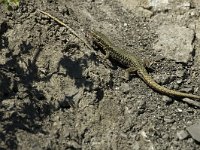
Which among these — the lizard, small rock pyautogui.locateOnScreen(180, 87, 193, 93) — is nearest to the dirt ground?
small rock pyautogui.locateOnScreen(180, 87, 193, 93)

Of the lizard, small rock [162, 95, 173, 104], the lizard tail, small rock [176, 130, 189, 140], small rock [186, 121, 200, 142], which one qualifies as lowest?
small rock [176, 130, 189, 140]

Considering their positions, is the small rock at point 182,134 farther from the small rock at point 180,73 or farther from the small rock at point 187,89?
the small rock at point 180,73

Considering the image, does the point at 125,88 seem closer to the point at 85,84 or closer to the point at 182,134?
the point at 85,84

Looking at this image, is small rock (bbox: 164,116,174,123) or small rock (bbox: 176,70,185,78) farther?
small rock (bbox: 176,70,185,78)

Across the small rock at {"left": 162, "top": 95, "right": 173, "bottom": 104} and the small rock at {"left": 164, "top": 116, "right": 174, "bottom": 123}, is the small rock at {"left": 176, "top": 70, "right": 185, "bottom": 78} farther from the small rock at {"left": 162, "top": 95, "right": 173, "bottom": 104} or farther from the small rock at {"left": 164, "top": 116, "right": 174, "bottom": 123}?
the small rock at {"left": 164, "top": 116, "right": 174, "bottom": 123}

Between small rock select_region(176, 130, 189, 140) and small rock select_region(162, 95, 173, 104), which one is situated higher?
small rock select_region(162, 95, 173, 104)

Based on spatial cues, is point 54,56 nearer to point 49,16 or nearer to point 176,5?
point 49,16

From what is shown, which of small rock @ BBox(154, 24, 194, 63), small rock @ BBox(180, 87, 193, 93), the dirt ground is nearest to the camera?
the dirt ground

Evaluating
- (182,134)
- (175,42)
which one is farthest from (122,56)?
(182,134)
